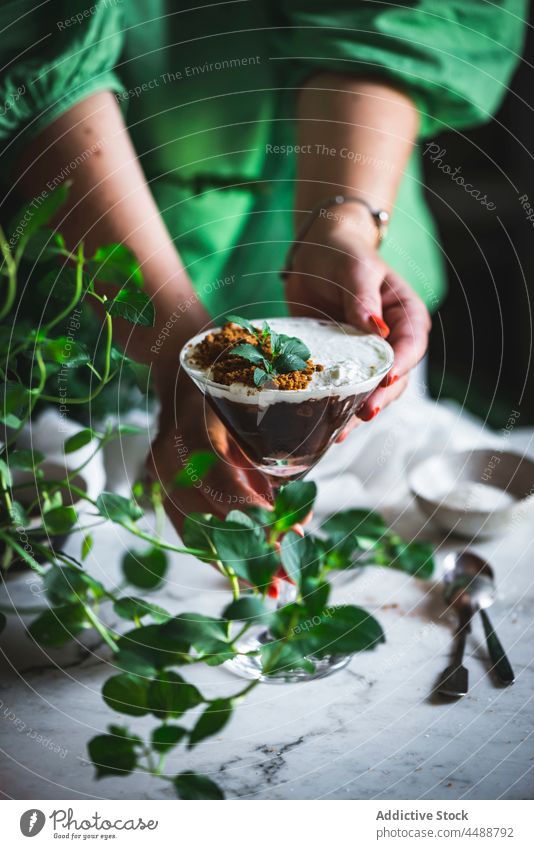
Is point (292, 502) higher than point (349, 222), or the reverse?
point (349, 222)

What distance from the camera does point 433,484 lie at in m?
0.42

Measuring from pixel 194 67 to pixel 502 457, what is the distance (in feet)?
0.90

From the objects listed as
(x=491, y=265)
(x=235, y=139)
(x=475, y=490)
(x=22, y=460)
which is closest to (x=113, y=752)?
(x=22, y=460)

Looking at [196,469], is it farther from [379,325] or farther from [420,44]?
[420,44]

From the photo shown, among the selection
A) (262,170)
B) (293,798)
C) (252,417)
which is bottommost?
(293,798)

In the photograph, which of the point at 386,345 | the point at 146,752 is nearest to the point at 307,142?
the point at 386,345

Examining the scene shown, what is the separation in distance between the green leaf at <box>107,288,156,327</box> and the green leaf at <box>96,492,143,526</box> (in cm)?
7

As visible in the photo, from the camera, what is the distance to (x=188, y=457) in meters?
0.37

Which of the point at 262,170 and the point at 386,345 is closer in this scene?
the point at 386,345

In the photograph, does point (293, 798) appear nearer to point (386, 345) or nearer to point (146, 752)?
point (146, 752)

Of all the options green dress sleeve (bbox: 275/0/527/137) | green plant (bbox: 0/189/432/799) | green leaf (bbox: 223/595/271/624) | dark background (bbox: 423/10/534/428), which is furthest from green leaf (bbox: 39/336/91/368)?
dark background (bbox: 423/10/534/428)

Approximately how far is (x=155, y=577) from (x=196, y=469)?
0.05 m

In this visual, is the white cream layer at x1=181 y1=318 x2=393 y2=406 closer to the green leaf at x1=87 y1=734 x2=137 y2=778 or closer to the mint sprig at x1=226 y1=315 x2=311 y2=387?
the mint sprig at x1=226 y1=315 x2=311 y2=387

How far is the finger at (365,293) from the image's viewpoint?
1.10 ft
